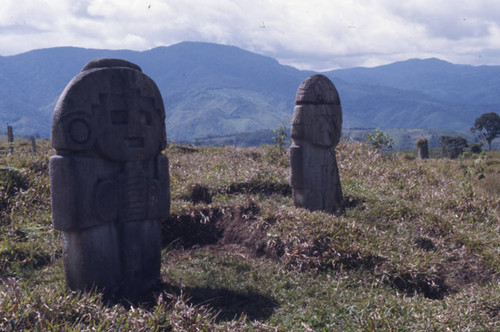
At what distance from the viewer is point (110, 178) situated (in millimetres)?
4902

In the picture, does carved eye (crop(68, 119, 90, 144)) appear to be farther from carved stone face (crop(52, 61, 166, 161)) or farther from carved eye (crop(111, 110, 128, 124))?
carved eye (crop(111, 110, 128, 124))

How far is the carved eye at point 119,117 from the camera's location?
4934mm

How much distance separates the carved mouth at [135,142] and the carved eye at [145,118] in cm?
19

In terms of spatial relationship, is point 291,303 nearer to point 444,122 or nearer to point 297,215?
point 297,215

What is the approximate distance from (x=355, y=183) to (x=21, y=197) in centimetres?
628

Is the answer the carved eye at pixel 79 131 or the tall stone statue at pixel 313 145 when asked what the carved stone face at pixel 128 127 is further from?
the tall stone statue at pixel 313 145

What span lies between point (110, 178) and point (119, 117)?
64 cm

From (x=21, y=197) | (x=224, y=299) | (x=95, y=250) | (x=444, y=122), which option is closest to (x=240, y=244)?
(x=224, y=299)

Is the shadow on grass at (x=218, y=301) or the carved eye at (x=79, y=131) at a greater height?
the carved eye at (x=79, y=131)

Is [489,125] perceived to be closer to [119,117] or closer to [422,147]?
[422,147]

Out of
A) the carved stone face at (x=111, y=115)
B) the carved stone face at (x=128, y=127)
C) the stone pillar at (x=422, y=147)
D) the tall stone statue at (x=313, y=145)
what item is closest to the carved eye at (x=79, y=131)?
the carved stone face at (x=111, y=115)

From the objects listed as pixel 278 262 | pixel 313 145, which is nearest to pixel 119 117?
pixel 278 262

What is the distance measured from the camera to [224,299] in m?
4.93

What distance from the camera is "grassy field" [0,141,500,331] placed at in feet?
13.5
